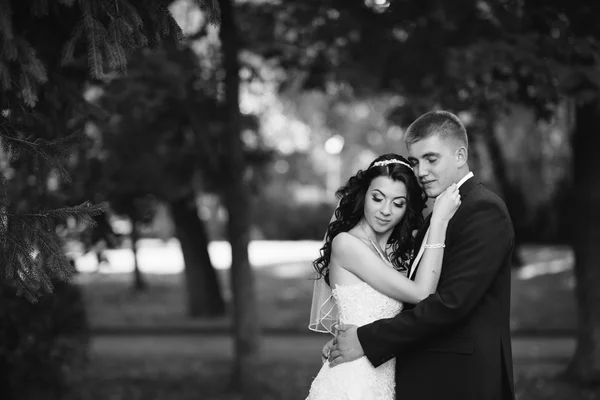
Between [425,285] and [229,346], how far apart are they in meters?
Result: 8.99

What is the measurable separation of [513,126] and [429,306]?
13843 mm

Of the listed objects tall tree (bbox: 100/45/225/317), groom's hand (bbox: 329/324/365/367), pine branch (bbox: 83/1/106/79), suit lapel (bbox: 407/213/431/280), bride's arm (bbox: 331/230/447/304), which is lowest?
groom's hand (bbox: 329/324/365/367)

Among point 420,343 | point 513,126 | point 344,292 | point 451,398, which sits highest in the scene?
point 513,126

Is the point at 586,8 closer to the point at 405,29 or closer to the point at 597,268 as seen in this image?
the point at 405,29

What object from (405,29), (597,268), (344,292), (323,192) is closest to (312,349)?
(597,268)

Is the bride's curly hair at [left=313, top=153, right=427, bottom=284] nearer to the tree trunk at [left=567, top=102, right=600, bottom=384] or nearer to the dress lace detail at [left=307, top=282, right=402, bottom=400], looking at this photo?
the dress lace detail at [left=307, top=282, right=402, bottom=400]

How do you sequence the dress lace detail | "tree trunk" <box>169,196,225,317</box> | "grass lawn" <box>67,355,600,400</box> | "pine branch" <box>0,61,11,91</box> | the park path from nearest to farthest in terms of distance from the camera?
1. "pine branch" <box>0,61,11,91</box>
2. the dress lace detail
3. "grass lawn" <box>67,355,600,400</box>
4. the park path
5. "tree trunk" <box>169,196,225,317</box>

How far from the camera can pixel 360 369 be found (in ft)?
13.1

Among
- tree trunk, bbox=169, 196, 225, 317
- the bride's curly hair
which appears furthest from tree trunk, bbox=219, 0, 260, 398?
the bride's curly hair

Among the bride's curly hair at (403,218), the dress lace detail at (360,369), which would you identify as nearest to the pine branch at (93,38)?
the bride's curly hair at (403,218)

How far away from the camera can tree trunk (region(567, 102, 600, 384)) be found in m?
8.75

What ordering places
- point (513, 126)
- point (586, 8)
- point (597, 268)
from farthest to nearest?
point (513, 126) → point (597, 268) → point (586, 8)

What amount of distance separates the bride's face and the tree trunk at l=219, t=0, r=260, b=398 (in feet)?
15.8

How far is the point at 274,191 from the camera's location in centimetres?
3497
